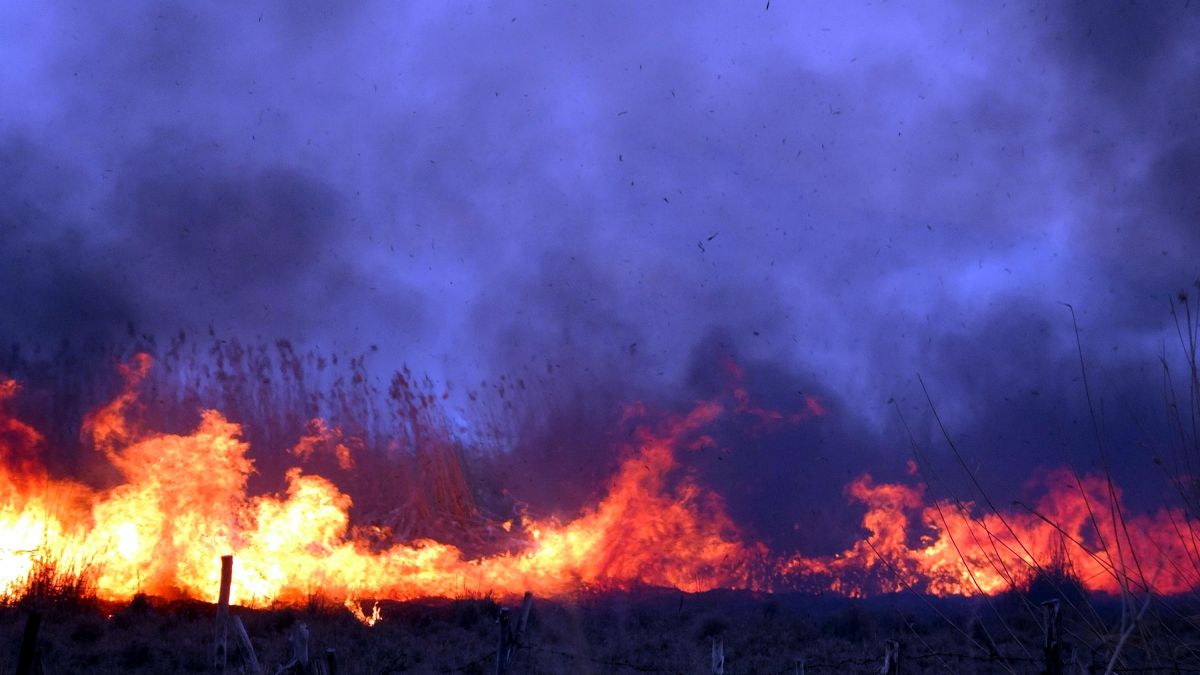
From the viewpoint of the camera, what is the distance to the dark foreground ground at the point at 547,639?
2086 cm

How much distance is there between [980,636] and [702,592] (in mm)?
21665

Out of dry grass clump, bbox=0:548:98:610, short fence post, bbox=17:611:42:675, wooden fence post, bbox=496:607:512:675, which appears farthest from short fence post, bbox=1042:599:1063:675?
dry grass clump, bbox=0:548:98:610

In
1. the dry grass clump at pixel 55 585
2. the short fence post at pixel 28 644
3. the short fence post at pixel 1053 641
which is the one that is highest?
the dry grass clump at pixel 55 585

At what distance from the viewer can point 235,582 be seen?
34.1 metres

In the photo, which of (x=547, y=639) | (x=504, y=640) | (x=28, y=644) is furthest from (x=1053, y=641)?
(x=547, y=639)

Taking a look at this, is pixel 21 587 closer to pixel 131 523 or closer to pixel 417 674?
pixel 131 523

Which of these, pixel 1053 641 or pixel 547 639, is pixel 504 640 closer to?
pixel 1053 641

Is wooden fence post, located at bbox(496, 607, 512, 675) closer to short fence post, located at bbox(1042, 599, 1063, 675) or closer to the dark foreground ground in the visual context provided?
the dark foreground ground

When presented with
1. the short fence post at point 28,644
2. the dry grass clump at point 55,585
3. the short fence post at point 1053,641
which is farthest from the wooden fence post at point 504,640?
the dry grass clump at point 55,585

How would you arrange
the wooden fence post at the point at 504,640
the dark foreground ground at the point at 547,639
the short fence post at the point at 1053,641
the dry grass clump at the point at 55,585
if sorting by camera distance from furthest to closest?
the dry grass clump at the point at 55,585, the dark foreground ground at the point at 547,639, the wooden fence post at the point at 504,640, the short fence post at the point at 1053,641

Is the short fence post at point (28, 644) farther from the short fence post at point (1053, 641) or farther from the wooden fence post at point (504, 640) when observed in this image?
the short fence post at point (1053, 641)

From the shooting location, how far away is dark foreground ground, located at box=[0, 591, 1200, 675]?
20859 mm

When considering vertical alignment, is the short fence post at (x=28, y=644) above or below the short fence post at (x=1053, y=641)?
above

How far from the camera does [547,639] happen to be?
88.9 feet
